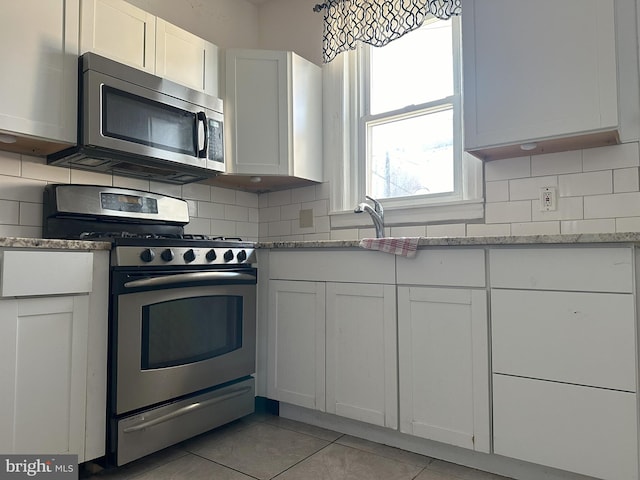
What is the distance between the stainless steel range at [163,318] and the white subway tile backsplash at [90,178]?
153 millimetres

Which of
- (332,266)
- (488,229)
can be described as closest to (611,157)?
(488,229)

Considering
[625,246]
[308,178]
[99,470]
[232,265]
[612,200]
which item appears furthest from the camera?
[308,178]

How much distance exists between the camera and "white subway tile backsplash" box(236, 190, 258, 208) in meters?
3.14

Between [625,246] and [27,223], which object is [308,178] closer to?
[27,223]

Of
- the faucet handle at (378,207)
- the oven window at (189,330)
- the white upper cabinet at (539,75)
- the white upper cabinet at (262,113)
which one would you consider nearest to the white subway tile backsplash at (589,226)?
the white upper cabinet at (539,75)

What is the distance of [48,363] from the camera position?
5.31ft

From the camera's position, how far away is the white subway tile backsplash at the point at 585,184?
202cm

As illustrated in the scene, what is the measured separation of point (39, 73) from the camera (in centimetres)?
192

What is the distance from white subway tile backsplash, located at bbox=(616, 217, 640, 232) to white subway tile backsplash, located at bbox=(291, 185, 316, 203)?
5.49 feet

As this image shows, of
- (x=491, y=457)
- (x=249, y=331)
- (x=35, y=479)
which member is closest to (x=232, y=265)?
(x=249, y=331)

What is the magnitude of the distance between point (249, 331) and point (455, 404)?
1054mm

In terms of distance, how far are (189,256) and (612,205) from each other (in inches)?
72.2

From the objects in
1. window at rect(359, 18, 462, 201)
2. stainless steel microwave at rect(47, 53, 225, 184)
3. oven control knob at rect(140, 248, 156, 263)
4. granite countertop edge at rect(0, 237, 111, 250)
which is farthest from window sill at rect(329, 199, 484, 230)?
granite countertop edge at rect(0, 237, 111, 250)

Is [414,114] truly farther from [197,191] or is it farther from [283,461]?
[283,461]
